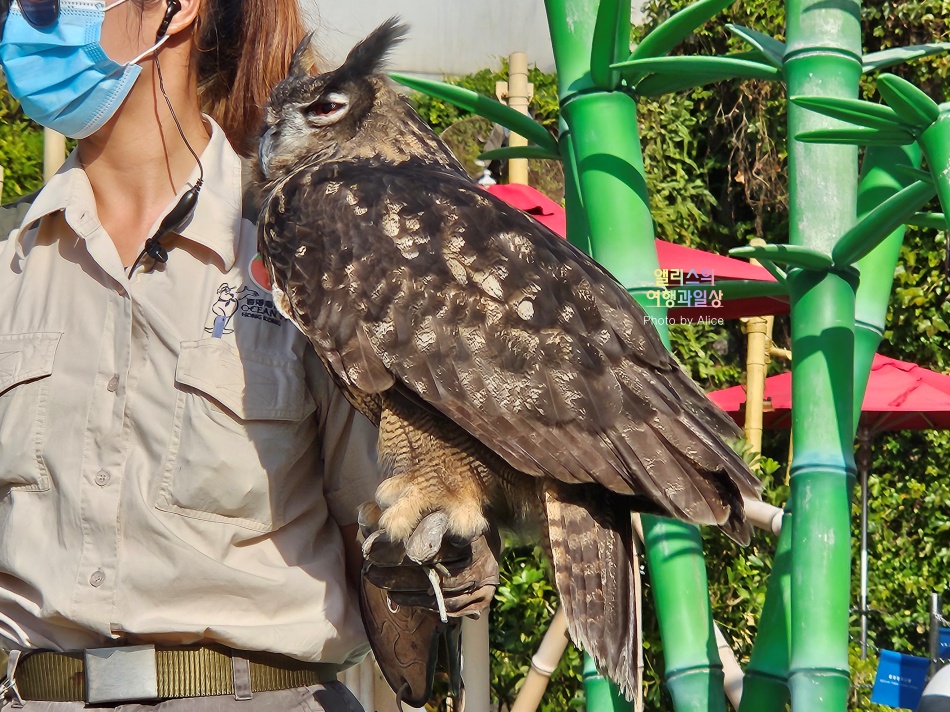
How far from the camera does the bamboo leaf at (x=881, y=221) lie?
1575 mm

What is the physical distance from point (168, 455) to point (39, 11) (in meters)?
0.82

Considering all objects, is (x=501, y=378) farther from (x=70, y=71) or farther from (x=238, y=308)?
(x=70, y=71)

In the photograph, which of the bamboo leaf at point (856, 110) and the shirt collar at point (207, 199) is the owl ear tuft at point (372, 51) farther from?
the bamboo leaf at point (856, 110)

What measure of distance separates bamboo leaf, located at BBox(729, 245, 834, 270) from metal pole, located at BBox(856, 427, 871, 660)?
4310 millimetres

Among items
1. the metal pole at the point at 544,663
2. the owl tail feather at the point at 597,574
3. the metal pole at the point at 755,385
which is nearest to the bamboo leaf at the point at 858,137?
the owl tail feather at the point at 597,574

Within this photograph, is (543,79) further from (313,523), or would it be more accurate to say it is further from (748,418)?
(313,523)

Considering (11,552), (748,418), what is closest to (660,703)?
(748,418)

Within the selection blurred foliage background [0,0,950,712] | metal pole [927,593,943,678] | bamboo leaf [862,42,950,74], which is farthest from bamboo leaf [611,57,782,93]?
blurred foliage background [0,0,950,712]

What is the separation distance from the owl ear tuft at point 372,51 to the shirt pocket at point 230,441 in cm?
63

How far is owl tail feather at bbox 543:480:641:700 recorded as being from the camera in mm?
1588

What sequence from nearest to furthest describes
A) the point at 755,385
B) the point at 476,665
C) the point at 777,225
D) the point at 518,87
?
the point at 476,665, the point at 518,87, the point at 755,385, the point at 777,225

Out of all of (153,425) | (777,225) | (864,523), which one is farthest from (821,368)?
(777,225)

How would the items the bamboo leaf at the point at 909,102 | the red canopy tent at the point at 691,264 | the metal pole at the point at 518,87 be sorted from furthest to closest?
the red canopy tent at the point at 691,264
the metal pole at the point at 518,87
the bamboo leaf at the point at 909,102

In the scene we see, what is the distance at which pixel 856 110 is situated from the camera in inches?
59.8
